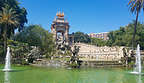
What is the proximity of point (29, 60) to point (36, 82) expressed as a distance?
15022mm

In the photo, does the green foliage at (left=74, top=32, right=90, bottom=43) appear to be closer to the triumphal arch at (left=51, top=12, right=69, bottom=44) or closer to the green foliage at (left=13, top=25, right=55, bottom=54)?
the triumphal arch at (left=51, top=12, right=69, bottom=44)

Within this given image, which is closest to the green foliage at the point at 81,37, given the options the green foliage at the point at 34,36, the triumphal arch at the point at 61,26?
the triumphal arch at the point at 61,26

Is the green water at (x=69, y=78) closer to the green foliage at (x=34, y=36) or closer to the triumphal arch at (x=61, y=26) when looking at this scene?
the green foliage at (x=34, y=36)

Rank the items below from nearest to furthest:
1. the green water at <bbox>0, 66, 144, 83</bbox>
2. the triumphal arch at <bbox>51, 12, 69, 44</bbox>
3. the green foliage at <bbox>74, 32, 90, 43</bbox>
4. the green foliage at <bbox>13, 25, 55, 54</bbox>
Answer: the green water at <bbox>0, 66, 144, 83</bbox> < the green foliage at <bbox>13, 25, 55, 54</bbox> < the triumphal arch at <bbox>51, 12, 69, 44</bbox> < the green foliage at <bbox>74, 32, 90, 43</bbox>

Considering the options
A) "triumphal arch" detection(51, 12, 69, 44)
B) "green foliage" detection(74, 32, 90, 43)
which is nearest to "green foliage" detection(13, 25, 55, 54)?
"triumphal arch" detection(51, 12, 69, 44)

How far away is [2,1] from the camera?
39.4 meters

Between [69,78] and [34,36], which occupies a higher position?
[34,36]

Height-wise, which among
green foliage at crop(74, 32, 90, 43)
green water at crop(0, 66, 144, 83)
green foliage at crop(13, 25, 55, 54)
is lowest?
green water at crop(0, 66, 144, 83)

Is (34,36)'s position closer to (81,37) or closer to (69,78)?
(69,78)

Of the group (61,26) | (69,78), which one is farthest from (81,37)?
(69,78)

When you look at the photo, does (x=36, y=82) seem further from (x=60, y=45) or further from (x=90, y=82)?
(x=60, y=45)

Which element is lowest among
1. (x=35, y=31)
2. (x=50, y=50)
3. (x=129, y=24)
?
(x=50, y=50)

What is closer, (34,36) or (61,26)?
(34,36)

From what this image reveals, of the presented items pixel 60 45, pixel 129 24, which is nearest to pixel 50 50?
pixel 60 45
